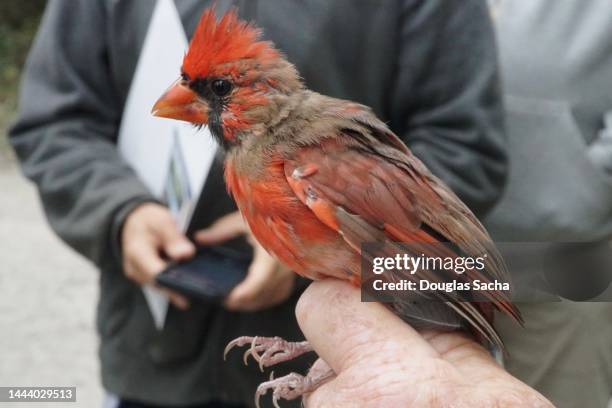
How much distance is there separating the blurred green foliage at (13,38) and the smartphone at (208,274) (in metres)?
7.79

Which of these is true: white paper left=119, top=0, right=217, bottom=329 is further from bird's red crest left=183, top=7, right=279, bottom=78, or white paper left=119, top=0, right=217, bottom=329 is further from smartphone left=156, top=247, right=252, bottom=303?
bird's red crest left=183, top=7, right=279, bottom=78

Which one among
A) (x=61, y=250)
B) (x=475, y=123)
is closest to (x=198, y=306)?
(x=475, y=123)

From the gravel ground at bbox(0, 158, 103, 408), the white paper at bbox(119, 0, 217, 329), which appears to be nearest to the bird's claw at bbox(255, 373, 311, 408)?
the white paper at bbox(119, 0, 217, 329)

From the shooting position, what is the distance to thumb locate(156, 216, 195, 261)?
7.55 ft

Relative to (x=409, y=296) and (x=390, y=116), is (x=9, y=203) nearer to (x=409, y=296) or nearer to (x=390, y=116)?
(x=390, y=116)

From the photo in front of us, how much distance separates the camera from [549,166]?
2430 mm

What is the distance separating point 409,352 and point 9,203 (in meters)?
6.46

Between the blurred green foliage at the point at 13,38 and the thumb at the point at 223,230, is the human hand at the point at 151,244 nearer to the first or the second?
the thumb at the point at 223,230

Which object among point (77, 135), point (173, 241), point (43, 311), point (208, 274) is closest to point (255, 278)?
point (208, 274)

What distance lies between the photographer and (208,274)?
229cm

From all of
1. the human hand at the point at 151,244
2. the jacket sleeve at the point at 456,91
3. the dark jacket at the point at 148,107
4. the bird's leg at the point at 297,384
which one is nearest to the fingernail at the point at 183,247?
the human hand at the point at 151,244

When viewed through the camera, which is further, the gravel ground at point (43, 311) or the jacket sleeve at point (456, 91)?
the gravel ground at point (43, 311)

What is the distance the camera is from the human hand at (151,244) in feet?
7.51

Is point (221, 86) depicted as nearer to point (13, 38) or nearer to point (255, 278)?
point (255, 278)
